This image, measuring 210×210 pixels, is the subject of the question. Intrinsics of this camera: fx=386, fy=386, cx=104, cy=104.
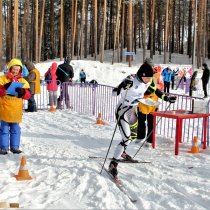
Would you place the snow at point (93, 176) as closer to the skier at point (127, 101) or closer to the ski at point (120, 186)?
the ski at point (120, 186)

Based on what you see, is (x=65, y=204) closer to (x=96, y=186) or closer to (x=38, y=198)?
(x=38, y=198)

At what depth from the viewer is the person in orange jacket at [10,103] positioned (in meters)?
6.88

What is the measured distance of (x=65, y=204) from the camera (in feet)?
15.3

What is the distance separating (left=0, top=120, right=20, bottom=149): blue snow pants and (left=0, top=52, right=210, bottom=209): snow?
0.23m

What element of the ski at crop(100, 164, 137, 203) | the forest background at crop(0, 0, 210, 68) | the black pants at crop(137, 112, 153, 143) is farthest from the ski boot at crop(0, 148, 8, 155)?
the forest background at crop(0, 0, 210, 68)

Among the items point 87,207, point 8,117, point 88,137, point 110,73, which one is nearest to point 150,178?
point 87,207

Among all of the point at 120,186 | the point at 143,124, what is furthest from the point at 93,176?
the point at 143,124

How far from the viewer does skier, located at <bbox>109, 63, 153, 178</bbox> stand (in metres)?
6.06

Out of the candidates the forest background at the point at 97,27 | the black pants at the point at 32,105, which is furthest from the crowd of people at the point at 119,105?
the forest background at the point at 97,27

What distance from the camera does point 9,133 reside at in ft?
24.1

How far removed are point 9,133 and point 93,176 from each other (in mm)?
2300

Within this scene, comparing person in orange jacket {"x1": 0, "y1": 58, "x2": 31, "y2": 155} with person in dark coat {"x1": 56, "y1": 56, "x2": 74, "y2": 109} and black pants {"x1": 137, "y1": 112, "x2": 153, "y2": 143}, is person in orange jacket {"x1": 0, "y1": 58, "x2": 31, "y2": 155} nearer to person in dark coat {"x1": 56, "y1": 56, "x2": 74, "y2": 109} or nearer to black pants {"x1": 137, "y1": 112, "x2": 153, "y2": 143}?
black pants {"x1": 137, "y1": 112, "x2": 153, "y2": 143}

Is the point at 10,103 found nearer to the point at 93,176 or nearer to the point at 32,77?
the point at 93,176

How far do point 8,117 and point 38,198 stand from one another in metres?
2.53
